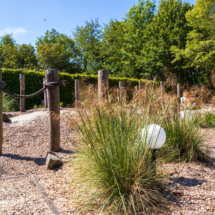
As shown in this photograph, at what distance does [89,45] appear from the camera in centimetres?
2248

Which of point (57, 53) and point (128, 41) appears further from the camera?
point (128, 41)

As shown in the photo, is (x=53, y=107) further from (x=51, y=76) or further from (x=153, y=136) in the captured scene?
(x=153, y=136)

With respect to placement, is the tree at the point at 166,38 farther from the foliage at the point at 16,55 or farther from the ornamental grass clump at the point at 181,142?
the ornamental grass clump at the point at 181,142

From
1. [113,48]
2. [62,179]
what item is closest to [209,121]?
[62,179]

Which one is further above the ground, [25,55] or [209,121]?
[25,55]

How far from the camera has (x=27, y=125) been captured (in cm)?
520

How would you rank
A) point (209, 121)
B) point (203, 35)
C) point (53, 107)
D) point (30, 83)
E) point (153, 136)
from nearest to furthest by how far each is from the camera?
point (153, 136) → point (53, 107) → point (209, 121) → point (30, 83) → point (203, 35)

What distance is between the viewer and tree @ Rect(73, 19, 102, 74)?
73.9ft

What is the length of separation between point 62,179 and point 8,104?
6.46m

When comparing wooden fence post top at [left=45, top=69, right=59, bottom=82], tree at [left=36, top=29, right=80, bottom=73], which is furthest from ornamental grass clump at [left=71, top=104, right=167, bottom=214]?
tree at [left=36, top=29, right=80, bottom=73]

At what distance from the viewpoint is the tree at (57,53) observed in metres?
18.4

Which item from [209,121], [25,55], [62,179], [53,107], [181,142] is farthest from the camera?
[25,55]

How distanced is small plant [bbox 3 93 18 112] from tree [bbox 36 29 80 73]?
33.7ft

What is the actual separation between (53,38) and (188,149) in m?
25.6
